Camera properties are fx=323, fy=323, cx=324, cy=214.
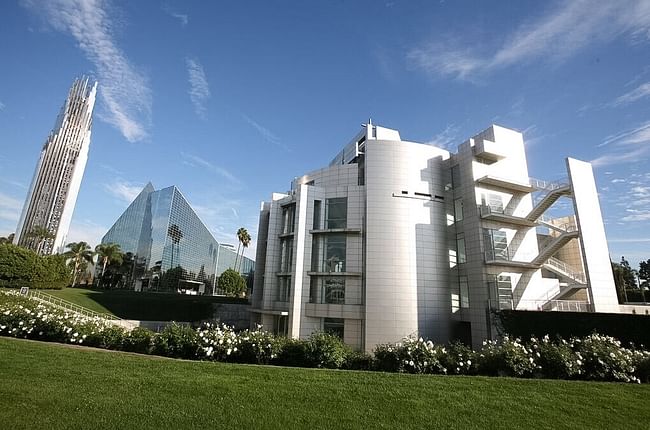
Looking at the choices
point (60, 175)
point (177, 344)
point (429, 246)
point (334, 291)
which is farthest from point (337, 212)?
point (60, 175)

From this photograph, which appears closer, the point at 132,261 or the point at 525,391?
the point at 525,391

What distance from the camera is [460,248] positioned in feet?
82.6

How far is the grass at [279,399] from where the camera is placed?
18.9 ft

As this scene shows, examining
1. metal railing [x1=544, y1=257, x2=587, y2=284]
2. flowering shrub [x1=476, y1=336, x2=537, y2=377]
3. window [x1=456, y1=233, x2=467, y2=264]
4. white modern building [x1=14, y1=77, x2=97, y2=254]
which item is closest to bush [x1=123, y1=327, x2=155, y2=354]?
flowering shrub [x1=476, y1=336, x2=537, y2=377]

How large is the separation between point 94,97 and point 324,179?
119m

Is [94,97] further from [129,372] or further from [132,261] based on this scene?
[129,372]

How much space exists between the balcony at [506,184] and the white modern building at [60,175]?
107 metres

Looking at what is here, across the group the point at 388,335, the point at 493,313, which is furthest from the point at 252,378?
the point at 493,313

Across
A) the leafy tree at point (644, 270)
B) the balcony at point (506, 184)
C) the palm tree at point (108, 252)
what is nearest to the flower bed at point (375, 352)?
the balcony at point (506, 184)

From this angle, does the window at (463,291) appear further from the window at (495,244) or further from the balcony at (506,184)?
the balcony at (506,184)

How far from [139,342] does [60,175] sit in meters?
113

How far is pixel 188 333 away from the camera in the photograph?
1162 cm

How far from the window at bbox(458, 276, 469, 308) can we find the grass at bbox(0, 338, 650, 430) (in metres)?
15.1

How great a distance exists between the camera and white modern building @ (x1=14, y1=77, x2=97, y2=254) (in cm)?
9212
